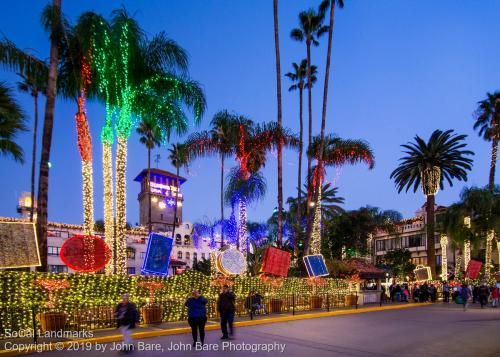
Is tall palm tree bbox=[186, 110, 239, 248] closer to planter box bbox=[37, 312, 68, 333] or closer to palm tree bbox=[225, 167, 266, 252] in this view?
palm tree bbox=[225, 167, 266, 252]

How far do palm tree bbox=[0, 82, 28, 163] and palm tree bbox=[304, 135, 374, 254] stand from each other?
18.7 metres

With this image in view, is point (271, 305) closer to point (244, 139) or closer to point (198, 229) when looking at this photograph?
point (244, 139)

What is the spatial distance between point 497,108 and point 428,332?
41187mm

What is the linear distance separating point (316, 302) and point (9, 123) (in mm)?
18205

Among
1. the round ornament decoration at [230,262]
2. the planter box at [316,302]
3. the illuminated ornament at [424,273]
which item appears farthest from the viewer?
the illuminated ornament at [424,273]

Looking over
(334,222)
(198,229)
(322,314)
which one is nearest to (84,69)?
(322,314)

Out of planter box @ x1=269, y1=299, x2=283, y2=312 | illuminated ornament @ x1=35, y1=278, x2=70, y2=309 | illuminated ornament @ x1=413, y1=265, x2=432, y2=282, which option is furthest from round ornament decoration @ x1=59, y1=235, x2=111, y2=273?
illuminated ornament @ x1=413, y1=265, x2=432, y2=282

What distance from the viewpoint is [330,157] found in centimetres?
3641

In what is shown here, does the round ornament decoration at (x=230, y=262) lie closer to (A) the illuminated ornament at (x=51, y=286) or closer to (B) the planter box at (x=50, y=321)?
(A) the illuminated ornament at (x=51, y=286)

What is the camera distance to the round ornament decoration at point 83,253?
17.8 metres

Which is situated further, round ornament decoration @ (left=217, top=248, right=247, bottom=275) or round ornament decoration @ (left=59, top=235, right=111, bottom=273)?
round ornament decoration @ (left=217, top=248, right=247, bottom=275)

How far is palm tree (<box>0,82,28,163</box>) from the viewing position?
19906 mm

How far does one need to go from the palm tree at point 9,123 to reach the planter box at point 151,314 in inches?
377

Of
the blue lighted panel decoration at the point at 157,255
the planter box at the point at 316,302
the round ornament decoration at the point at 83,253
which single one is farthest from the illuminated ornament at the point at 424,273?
the round ornament decoration at the point at 83,253
